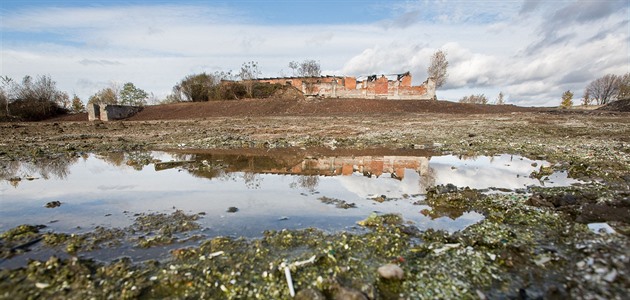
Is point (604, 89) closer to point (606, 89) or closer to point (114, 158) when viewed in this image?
point (606, 89)

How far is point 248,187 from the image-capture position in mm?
5254

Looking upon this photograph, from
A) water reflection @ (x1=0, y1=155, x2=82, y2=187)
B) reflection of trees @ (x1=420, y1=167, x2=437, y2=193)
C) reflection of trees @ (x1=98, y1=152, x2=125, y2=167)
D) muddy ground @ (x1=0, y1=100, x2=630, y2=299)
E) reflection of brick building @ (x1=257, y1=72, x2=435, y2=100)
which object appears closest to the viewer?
muddy ground @ (x1=0, y1=100, x2=630, y2=299)

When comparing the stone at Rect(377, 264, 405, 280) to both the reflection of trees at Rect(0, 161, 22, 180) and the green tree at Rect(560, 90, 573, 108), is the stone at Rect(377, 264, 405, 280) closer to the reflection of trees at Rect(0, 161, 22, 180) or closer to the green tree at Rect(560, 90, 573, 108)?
the reflection of trees at Rect(0, 161, 22, 180)

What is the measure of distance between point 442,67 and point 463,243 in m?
47.8

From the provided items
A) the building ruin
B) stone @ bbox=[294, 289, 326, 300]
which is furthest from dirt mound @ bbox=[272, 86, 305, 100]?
stone @ bbox=[294, 289, 326, 300]

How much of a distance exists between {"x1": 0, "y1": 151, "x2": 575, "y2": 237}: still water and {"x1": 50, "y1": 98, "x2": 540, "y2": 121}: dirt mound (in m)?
19.3

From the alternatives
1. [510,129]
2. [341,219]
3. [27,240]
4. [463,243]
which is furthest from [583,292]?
[510,129]

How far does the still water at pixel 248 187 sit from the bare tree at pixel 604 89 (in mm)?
67663

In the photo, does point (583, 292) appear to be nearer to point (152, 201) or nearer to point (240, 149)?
point (152, 201)

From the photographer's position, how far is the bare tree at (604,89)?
5412cm

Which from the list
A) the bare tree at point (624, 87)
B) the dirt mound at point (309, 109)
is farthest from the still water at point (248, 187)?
the bare tree at point (624, 87)

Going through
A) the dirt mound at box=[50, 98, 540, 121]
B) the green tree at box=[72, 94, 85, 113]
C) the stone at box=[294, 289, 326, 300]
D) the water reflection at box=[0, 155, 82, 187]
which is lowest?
the stone at box=[294, 289, 326, 300]

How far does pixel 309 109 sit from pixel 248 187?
24.2 metres

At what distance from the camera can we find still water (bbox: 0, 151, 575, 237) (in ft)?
12.2
